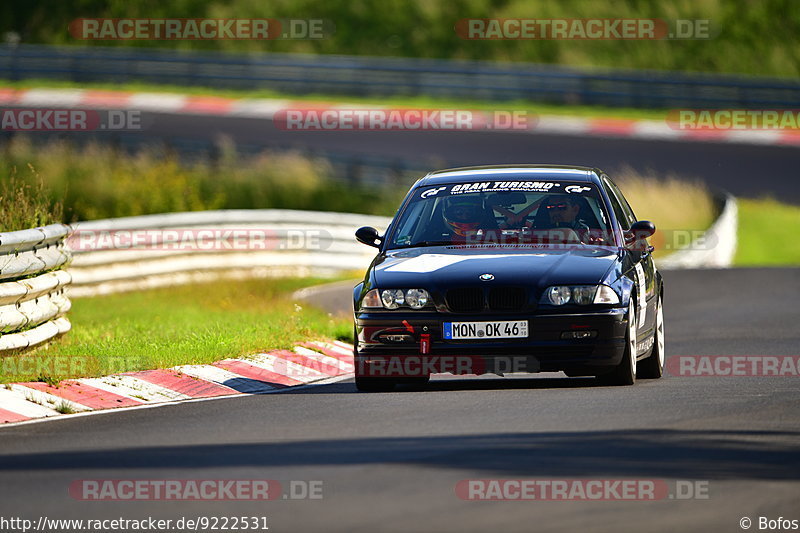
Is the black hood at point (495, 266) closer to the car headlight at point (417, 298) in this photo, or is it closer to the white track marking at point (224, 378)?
the car headlight at point (417, 298)

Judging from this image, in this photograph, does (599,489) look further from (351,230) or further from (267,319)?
(351,230)

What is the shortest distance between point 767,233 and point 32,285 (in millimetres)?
20196

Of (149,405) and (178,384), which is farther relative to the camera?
(178,384)

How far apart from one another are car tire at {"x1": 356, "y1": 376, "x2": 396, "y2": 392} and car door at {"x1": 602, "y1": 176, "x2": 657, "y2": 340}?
176 centimetres

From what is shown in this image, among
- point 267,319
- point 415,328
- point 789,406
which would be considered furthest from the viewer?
point 267,319

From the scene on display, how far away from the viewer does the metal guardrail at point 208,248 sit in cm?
2098

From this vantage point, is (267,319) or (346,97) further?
(346,97)

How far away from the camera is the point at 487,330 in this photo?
10711mm

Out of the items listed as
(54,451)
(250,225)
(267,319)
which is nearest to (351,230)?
(250,225)

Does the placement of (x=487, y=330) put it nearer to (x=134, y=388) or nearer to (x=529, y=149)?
(x=134, y=388)

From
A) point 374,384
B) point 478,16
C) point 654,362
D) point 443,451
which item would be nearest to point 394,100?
point 478,16

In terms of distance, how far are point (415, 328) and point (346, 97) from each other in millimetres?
29185

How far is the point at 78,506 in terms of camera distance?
698cm

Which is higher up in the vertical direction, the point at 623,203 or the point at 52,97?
the point at 52,97
